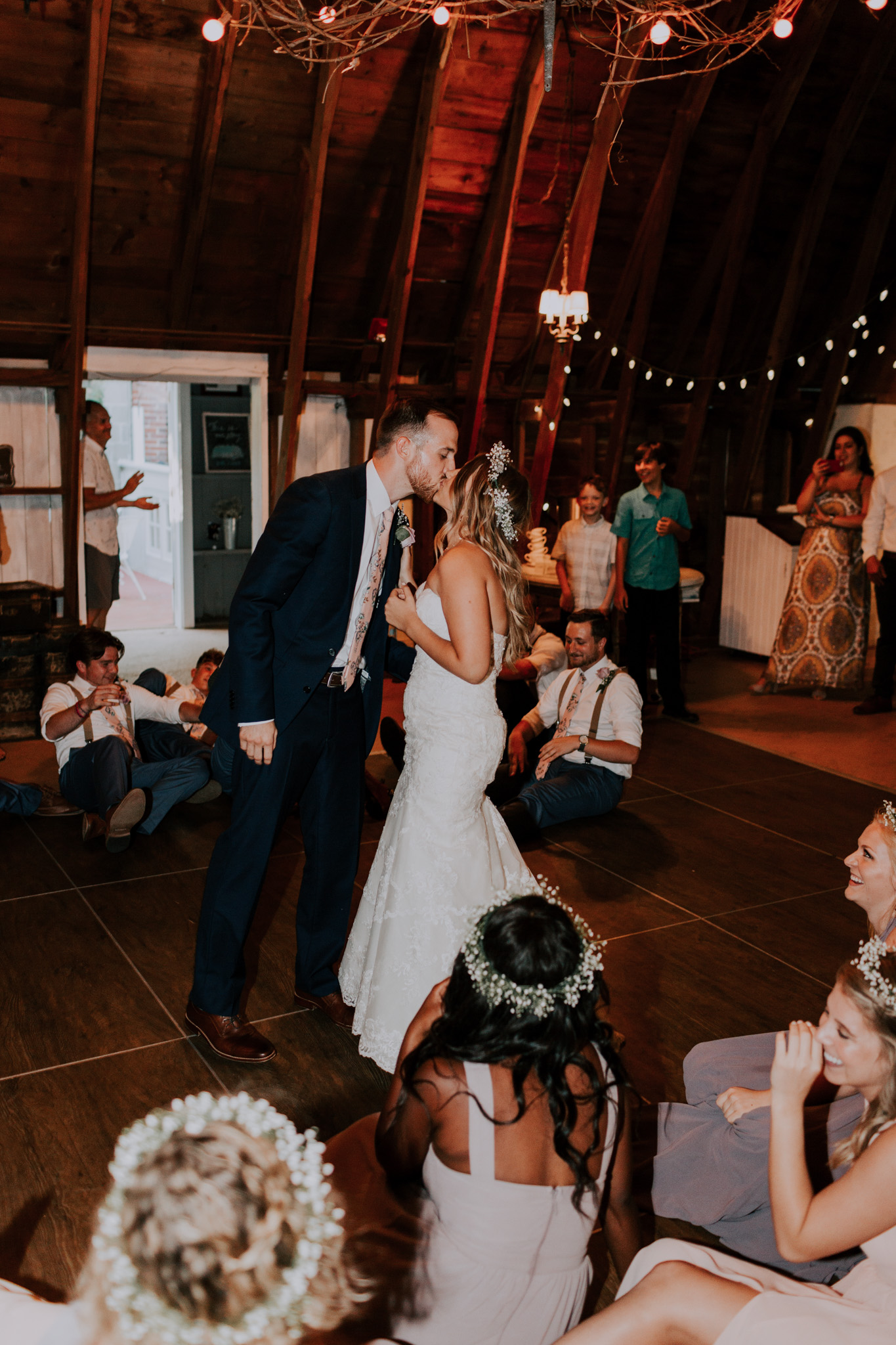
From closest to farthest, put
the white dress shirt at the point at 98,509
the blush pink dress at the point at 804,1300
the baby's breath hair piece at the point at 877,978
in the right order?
the blush pink dress at the point at 804,1300, the baby's breath hair piece at the point at 877,978, the white dress shirt at the point at 98,509

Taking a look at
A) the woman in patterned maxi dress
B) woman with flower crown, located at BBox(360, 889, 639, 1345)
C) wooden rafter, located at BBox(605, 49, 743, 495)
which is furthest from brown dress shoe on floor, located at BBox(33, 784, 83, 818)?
wooden rafter, located at BBox(605, 49, 743, 495)

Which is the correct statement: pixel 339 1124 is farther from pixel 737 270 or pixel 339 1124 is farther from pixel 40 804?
pixel 737 270

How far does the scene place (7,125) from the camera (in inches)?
253

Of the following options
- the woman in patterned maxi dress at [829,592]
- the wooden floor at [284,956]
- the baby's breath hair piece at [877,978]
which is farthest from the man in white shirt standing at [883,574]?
the baby's breath hair piece at [877,978]

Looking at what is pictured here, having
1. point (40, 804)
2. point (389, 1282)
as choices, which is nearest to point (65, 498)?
point (40, 804)

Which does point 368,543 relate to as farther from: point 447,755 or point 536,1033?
point 536,1033

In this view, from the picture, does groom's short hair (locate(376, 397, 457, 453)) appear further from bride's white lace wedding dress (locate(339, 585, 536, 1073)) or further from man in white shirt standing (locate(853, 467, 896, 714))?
man in white shirt standing (locate(853, 467, 896, 714))

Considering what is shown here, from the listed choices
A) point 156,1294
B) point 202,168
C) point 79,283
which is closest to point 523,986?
point 156,1294

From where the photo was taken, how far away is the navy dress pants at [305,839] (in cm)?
295

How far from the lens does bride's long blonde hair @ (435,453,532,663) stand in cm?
287

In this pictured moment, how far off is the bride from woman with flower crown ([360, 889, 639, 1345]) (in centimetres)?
118

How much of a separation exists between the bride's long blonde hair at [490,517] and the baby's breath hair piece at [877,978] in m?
1.31

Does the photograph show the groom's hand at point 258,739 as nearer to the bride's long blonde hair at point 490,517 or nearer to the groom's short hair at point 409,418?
the bride's long blonde hair at point 490,517

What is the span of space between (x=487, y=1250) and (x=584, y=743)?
3.38m
